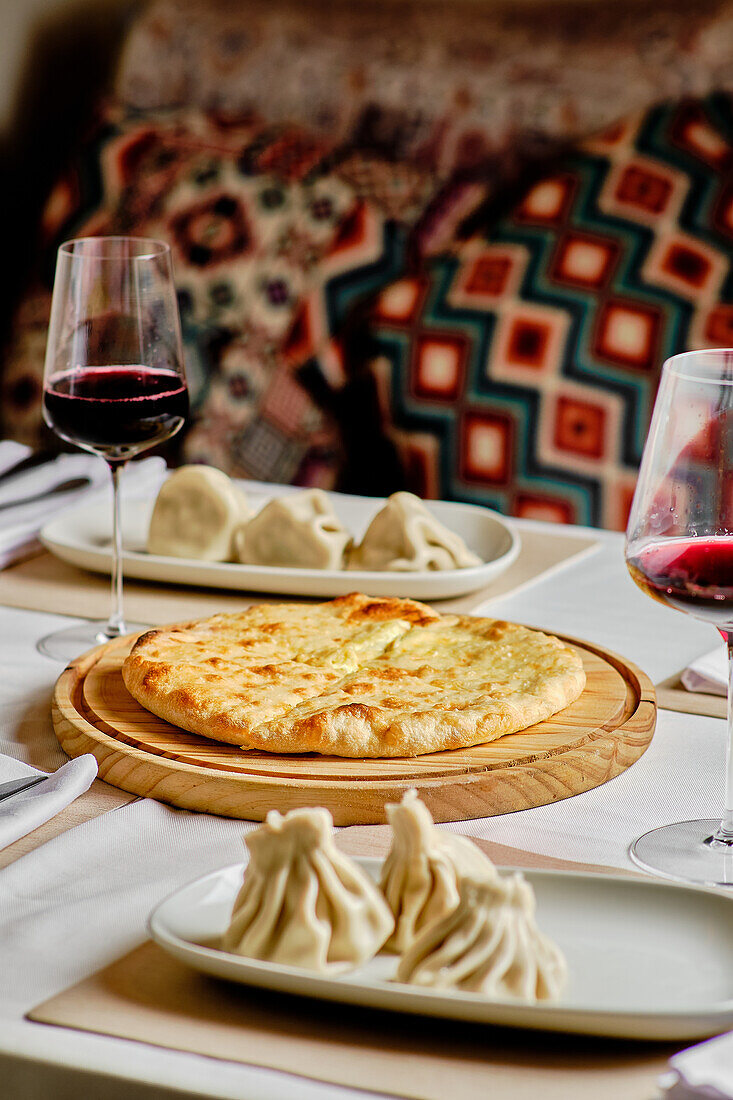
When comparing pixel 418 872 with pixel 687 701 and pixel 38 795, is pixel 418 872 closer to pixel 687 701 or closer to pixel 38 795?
pixel 38 795

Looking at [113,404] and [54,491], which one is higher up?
[113,404]

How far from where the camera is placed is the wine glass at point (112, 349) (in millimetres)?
1156

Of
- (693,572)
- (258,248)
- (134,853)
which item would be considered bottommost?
(134,853)

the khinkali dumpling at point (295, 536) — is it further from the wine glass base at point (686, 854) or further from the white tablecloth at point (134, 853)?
the wine glass base at point (686, 854)

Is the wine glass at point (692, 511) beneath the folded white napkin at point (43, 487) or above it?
above

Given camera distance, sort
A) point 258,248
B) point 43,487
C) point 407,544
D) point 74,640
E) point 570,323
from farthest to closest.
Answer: point 258,248 < point 570,323 < point 43,487 < point 407,544 < point 74,640

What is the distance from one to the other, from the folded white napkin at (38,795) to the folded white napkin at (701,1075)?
1.46 ft

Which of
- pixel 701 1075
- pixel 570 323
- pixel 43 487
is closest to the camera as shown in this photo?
pixel 701 1075

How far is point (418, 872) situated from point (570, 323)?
6.67 feet

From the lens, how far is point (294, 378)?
2.76 m

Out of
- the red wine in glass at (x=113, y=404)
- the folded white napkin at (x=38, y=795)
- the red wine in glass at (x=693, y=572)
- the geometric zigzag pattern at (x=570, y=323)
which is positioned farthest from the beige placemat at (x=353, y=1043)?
the geometric zigzag pattern at (x=570, y=323)

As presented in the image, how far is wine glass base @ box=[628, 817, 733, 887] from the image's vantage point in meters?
0.77

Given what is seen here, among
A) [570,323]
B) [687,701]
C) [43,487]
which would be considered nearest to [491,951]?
[687,701]

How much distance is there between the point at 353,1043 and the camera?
0.59 metres
